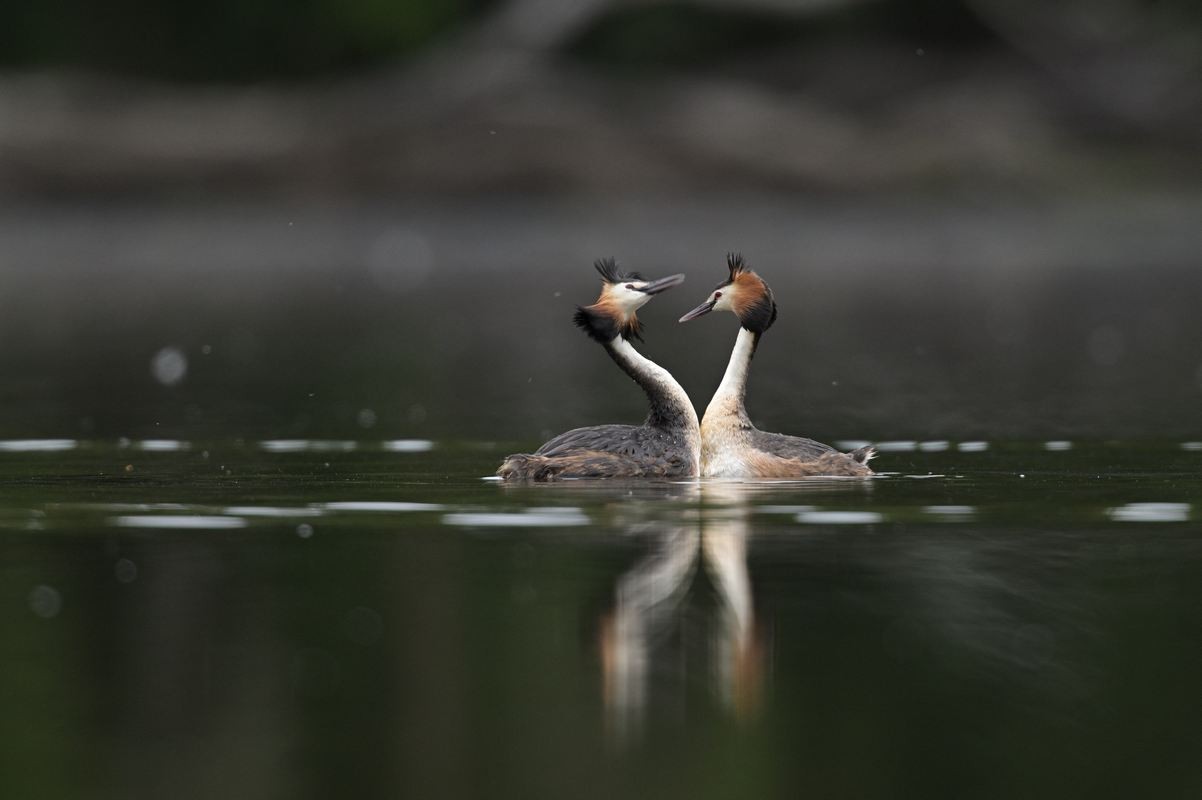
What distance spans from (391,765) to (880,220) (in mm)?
38004

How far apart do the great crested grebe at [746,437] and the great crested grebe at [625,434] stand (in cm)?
15

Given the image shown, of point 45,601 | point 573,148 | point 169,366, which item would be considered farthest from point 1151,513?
point 573,148

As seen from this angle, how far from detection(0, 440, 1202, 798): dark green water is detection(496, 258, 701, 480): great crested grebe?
308 millimetres

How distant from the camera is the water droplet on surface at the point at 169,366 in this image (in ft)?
68.0

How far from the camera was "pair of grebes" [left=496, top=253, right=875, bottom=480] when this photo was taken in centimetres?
1288

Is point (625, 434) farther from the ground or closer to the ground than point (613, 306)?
closer to the ground

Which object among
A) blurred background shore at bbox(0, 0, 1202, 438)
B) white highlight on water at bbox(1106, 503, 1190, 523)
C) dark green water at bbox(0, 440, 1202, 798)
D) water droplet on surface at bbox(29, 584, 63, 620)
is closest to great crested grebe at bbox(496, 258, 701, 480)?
dark green water at bbox(0, 440, 1202, 798)

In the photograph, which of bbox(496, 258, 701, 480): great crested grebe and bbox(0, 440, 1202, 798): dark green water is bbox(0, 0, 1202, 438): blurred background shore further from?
bbox(0, 440, 1202, 798): dark green water

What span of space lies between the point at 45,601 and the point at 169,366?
13.3 meters

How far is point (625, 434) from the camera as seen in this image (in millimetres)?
13094

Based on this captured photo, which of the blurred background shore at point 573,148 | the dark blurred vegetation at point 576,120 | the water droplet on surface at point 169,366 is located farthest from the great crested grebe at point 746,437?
the dark blurred vegetation at point 576,120

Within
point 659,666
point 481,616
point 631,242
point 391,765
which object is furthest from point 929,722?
point 631,242

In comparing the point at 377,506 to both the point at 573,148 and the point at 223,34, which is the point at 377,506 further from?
the point at 223,34

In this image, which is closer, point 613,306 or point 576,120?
point 613,306
